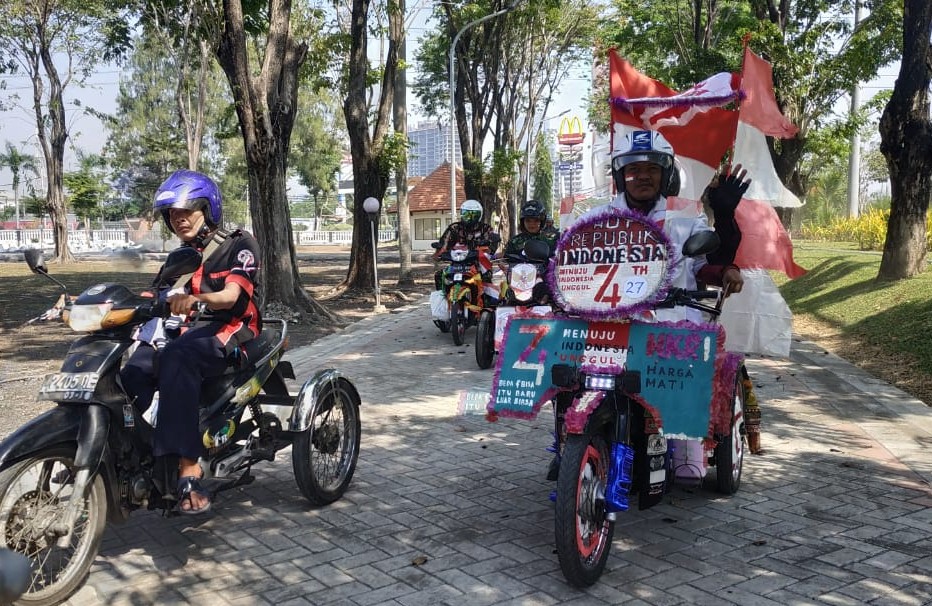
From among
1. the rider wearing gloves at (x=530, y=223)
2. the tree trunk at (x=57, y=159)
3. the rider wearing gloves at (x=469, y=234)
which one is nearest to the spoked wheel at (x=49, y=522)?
the rider wearing gloves at (x=530, y=223)

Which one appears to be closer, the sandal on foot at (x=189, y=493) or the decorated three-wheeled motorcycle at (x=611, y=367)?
the decorated three-wheeled motorcycle at (x=611, y=367)

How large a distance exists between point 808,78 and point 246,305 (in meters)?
20.0

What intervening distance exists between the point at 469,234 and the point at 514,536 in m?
7.84

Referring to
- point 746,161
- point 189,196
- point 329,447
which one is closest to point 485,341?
point 746,161

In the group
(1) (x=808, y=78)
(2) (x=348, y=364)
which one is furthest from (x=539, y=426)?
(1) (x=808, y=78)

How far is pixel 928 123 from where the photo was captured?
505 inches

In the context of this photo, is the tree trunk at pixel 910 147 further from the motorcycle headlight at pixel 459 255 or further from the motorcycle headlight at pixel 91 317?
the motorcycle headlight at pixel 91 317

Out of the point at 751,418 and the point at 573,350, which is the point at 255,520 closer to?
the point at 573,350

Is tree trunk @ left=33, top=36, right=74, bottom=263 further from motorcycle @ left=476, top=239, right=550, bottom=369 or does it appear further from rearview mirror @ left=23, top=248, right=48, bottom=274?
rearview mirror @ left=23, top=248, right=48, bottom=274

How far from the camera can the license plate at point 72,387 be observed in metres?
3.65

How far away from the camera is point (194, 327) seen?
4.41 meters

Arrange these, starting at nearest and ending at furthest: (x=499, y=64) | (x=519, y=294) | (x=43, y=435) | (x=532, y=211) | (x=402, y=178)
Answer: (x=43, y=435), (x=519, y=294), (x=532, y=211), (x=402, y=178), (x=499, y=64)

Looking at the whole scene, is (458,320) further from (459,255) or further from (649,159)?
(649,159)

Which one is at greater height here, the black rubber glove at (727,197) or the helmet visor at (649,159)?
the helmet visor at (649,159)
